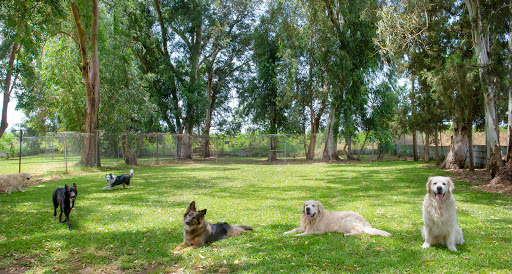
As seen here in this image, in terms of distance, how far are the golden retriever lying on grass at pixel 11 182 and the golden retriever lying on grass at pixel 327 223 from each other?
9708mm

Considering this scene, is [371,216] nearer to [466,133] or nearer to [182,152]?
[466,133]

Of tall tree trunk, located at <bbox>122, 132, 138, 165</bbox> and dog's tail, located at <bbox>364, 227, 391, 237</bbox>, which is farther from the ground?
tall tree trunk, located at <bbox>122, 132, 138, 165</bbox>

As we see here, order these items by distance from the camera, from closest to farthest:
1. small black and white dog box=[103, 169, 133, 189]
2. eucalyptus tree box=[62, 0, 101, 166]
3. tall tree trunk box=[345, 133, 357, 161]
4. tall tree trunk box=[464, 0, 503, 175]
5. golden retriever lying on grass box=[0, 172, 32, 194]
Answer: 1. golden retriever lying on grass box=[0, 172, 32, 194]
2. small black and white dog box=[103, 169, 133, 189]
3. tall tree trunk box=[464, 0, 503, 175]
4. eucalyptus tree box=[62, 0, 101, 166]
5. tall tree trunk box=[345, 133, 357, 161]

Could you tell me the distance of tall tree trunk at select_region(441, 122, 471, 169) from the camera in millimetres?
17844

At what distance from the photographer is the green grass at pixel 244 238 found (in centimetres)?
445

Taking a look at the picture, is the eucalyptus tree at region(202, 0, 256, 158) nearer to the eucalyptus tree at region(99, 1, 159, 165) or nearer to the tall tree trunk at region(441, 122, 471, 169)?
the eucalyptus tree at region(99, 1, 159, 165)

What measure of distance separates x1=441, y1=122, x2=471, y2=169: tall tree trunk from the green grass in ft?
29.5

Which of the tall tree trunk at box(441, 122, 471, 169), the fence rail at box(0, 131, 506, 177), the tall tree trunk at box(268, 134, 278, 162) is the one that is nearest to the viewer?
the tall tree trunk at box(441, 122, 471, 169)

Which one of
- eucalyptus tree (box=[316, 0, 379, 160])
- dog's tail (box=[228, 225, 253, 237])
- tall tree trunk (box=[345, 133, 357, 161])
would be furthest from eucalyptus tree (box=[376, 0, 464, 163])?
dog's tail (box=[228, 225, 253, 237])

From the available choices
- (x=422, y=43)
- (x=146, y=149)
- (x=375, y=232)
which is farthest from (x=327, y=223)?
(x=146, y=149)

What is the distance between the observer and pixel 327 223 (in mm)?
5953

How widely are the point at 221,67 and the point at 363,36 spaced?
53.5 ft

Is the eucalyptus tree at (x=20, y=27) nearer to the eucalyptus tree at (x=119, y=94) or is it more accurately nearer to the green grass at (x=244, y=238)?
the green grass at (x=244, y=238)

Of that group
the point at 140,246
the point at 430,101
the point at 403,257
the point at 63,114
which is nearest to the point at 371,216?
the point at 403,257
